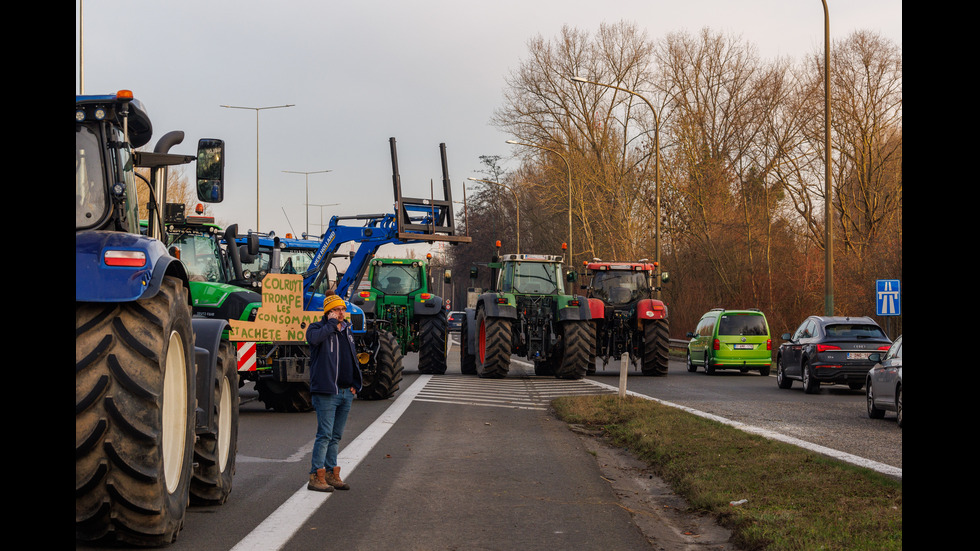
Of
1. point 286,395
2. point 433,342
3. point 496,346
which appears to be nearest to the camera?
point 286,395

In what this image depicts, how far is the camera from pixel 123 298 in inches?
231

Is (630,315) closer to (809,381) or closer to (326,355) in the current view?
(809,381)

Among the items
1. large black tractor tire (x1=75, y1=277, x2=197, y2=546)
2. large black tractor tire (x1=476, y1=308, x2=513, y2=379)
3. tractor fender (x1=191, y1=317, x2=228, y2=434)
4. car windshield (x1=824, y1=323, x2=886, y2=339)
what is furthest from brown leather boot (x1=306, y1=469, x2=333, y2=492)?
large black tractor tire (x1=476, y1=308, x2=513, y2=379)

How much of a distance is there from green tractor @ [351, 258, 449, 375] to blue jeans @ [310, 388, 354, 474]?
60.9ft

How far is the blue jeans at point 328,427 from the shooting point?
29.2ft

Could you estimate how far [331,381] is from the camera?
9016 millimetres

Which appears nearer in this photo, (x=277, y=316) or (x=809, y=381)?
(x=277, y=316)

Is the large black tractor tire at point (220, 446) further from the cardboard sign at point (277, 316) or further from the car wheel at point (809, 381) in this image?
the car wheel at point (809, 381)

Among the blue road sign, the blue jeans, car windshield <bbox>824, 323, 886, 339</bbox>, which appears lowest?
the blue jeans

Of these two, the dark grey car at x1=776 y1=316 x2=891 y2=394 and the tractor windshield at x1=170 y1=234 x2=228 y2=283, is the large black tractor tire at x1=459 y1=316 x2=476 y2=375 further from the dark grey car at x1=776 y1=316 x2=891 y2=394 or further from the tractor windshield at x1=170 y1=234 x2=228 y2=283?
the tractor windshield at x1=170 y1=234 x2=228 y2=283

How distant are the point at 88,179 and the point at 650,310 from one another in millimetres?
21772

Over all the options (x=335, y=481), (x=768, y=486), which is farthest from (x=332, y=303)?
(x=768, y=486)

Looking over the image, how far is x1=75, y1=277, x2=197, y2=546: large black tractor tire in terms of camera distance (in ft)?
18.8
